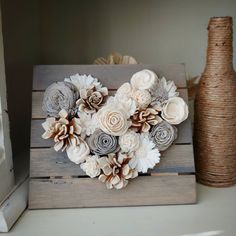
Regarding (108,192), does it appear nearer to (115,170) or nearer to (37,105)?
(115,170)

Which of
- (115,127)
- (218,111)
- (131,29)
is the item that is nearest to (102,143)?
(115,127)

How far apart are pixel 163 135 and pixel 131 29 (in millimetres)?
491

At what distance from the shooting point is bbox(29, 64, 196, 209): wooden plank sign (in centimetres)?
74

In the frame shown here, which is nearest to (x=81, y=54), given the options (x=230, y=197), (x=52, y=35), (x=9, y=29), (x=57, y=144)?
(x=52, y=35)

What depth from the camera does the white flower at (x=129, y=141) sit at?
2.36 ft

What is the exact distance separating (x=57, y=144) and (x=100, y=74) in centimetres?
19

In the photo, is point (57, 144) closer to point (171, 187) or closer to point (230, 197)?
point (171, 187)

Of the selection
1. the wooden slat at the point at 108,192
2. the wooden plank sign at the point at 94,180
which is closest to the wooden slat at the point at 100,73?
the wooden plank sign at the point at 94,180

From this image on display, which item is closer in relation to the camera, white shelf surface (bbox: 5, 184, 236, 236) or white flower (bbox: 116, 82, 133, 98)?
white shelf surface (bbox: 5, 184, 236, 236)

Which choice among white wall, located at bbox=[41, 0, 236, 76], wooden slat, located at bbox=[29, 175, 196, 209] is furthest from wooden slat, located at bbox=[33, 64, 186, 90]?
white wall, located at bbox=[41, 0, 236, 76]

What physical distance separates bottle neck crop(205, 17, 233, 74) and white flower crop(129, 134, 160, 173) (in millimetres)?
237

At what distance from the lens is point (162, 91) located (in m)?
0.76

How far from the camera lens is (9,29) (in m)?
0.94

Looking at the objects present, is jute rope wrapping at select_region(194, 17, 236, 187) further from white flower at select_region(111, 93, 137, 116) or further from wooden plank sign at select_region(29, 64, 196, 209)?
white flower at select_region(111, 93, 137, 116)
